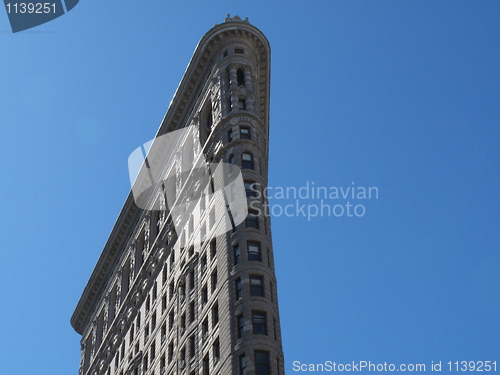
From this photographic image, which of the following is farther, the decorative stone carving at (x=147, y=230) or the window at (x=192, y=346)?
the decorative stone carving at (x=147, y=230)

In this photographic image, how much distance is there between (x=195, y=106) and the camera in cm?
8681

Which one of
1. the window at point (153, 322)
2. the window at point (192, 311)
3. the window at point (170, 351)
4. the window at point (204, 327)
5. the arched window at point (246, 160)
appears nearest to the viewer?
the window at point (204, 327)

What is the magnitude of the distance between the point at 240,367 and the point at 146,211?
43786mm

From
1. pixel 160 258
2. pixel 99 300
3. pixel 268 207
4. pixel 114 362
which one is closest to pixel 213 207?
pixel 268 207

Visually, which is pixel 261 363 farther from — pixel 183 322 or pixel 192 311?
pixel 183 322

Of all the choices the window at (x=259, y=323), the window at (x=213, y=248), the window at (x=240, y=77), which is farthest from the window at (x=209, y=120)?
the window at (x=259, y=323)

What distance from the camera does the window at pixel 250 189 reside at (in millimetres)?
64812

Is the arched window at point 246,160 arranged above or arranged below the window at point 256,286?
above

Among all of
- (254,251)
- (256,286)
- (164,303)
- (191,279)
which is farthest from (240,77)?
(256,286)

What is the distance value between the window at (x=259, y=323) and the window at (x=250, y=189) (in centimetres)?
1272

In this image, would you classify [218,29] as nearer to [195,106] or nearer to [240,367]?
[195,106]

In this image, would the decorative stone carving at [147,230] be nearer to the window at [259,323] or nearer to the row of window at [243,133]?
the row of window at [243,133]

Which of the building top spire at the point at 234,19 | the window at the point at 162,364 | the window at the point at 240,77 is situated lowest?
the window at the point at 162,364

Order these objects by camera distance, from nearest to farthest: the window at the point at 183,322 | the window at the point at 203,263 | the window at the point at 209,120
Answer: the window at the point at 183,322 < the window at the point at 203,263 < the window at the point at 209,120
